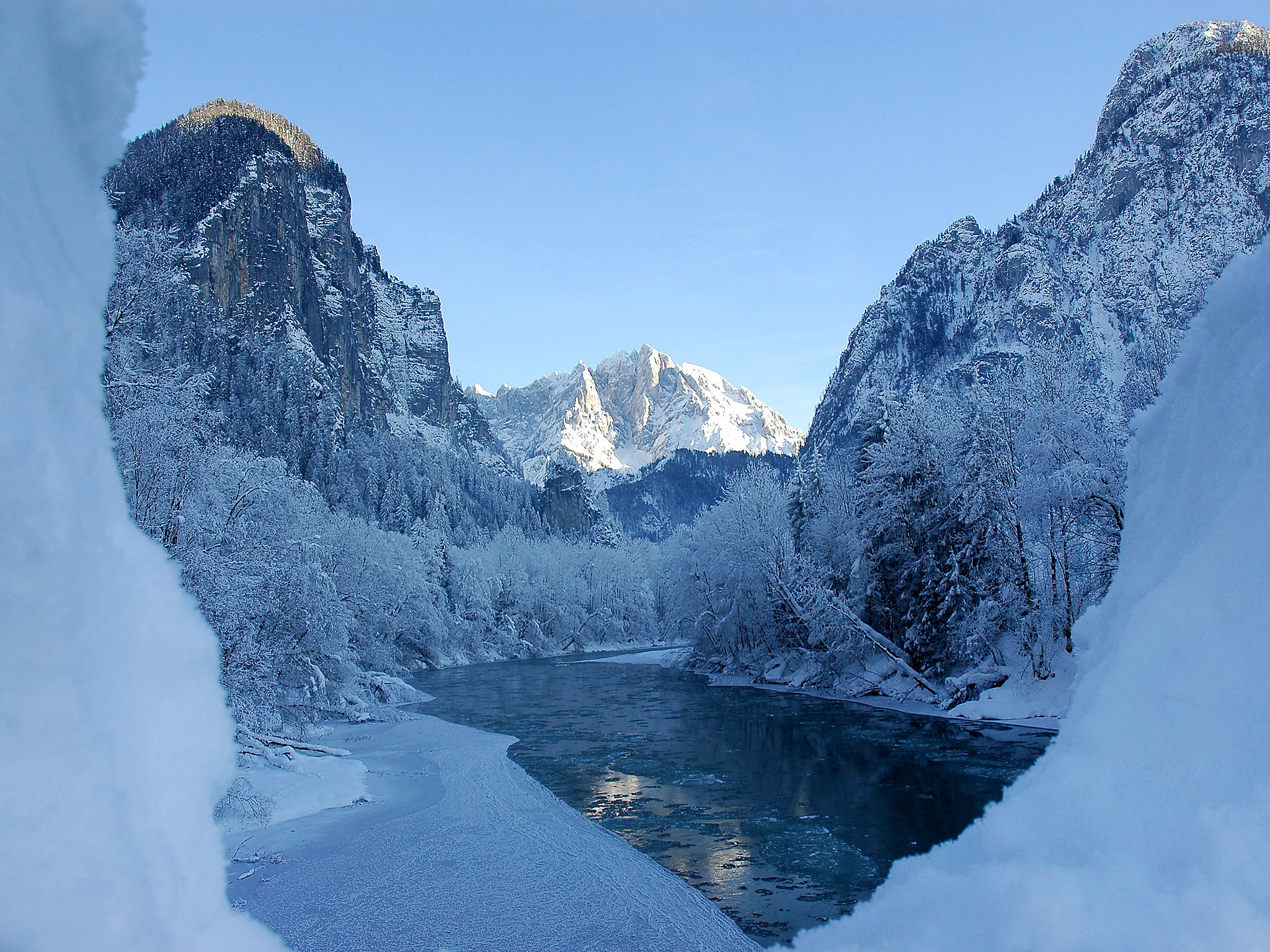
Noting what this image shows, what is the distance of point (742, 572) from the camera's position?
42812 millimetres

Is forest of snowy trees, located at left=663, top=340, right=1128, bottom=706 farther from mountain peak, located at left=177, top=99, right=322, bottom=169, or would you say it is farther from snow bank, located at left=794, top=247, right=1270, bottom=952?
mountain peak, located at left=177, top=99, right=322, bottom=169

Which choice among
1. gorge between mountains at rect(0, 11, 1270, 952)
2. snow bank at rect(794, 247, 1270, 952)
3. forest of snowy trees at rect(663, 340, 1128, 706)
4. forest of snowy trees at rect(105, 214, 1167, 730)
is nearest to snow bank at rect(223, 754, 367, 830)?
gorge between mountains at rect(0, 11, 1270, 952)

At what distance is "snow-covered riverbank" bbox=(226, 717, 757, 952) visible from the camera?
884 centimetres

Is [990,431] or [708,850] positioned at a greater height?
[990,431]

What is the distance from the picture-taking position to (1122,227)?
148500 millimetres

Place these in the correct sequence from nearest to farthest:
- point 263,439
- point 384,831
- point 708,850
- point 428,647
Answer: point 708,850
point 384,831
point 428,647
point 263,439

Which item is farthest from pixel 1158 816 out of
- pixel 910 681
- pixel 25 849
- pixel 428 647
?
pixel 428 647

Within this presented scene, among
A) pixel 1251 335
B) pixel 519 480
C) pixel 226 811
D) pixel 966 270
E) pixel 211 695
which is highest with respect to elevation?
pixel 966 270

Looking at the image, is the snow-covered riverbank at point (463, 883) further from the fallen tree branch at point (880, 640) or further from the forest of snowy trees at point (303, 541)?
the fallen tree branch at point (880, 640)

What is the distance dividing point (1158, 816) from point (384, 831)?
13153 mm

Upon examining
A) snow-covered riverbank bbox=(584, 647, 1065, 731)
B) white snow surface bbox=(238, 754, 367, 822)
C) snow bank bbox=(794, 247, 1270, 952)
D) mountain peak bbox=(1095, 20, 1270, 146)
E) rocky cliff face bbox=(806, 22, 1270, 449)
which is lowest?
snow-covered riverbank bbox=(584, 647, 1065, 731)

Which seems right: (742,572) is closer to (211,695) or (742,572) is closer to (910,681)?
(910,681)

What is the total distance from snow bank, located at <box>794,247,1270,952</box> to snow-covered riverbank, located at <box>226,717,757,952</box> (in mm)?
6236

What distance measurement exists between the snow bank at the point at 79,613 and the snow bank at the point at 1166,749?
10.3 feet
